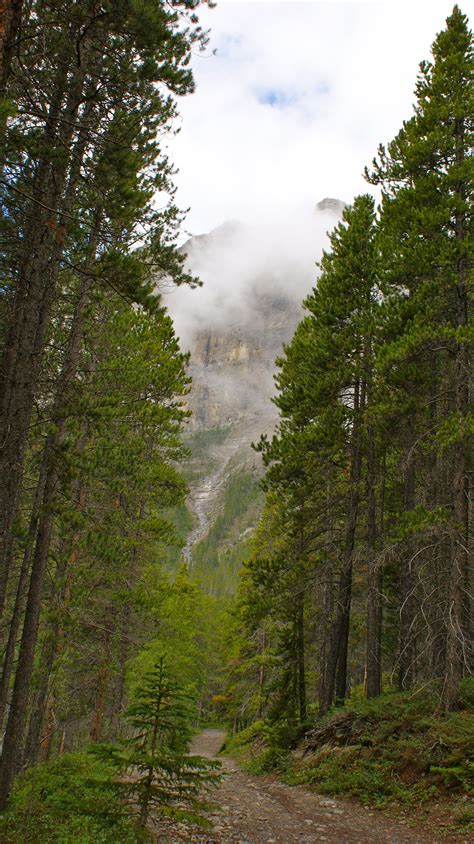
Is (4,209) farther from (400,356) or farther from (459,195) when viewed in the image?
(459,195)

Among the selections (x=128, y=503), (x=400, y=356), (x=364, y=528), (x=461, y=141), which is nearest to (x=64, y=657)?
(x=128, y=503)

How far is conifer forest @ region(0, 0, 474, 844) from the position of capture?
6.84 m

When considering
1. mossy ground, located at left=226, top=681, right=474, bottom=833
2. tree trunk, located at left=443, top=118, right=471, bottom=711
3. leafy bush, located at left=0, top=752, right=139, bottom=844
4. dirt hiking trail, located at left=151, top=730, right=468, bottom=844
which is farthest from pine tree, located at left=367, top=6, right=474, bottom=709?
leafy bush, located at left=0, top=752, right=139, bottom=844

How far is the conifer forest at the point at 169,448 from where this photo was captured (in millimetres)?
6836

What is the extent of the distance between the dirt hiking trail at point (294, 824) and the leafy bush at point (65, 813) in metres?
1.07

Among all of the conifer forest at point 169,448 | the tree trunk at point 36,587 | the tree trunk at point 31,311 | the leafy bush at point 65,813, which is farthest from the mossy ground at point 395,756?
the tree trunk at point 31,311

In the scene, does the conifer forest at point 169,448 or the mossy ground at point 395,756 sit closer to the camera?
the conifer forest at point 169,448

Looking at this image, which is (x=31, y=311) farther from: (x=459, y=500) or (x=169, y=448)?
(x=169, y=448)

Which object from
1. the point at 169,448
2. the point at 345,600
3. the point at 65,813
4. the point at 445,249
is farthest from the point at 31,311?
the point at 169,448

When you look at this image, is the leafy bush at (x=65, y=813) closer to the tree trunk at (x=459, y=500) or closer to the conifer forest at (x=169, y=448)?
the conifer forest at (x=169, y=448)

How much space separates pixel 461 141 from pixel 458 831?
12.8 meters

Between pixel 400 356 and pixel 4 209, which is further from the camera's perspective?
pixel 400 356

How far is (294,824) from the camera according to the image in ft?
26.3

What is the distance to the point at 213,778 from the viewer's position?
15.7 ft
